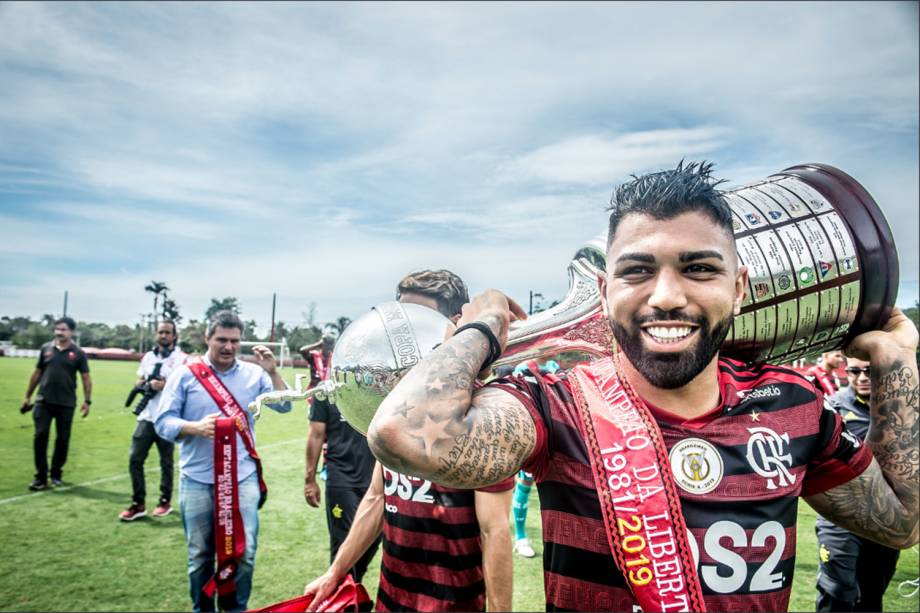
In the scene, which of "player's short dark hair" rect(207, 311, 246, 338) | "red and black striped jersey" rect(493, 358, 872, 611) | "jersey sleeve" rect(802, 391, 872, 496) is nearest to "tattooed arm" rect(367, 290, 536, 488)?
"red and black striped jersey" rect(493, 358, 872, 611)

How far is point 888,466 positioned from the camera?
1717 millimetres

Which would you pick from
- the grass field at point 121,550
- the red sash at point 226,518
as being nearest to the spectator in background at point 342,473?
the red sash at point 226,518

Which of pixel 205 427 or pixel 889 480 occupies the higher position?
pixel 889 480

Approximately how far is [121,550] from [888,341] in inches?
277

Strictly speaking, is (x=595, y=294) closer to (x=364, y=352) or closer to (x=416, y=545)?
(x=364, y=352)

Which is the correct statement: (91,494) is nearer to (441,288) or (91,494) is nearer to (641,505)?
(441,288)

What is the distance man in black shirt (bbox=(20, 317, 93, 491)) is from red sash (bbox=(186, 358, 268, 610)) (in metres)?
4.16

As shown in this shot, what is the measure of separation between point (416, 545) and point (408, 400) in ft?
5.90

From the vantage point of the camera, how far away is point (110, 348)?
62.6 meters

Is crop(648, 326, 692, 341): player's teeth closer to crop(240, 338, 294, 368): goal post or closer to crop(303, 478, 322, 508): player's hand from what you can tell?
crop(240, 338, 294, 368): goal post

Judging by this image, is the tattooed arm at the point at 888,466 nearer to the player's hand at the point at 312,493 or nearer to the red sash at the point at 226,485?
the red sash at the point at 226,485

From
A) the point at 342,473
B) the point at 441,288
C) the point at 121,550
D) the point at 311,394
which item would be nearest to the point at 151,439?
the point at 121,550

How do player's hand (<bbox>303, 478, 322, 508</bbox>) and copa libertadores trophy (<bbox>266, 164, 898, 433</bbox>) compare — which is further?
player's hand (<bbox>303, 478, 322, 508</bbox>)

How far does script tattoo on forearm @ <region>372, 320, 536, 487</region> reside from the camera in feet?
4.35
